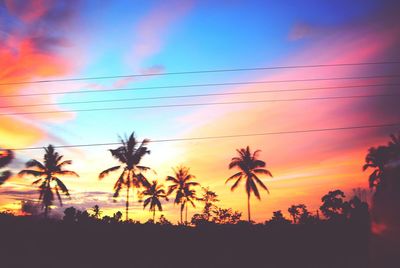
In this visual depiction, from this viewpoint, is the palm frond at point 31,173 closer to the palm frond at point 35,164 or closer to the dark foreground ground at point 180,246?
the palm frond at point 35,164

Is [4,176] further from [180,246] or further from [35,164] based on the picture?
[180,246]

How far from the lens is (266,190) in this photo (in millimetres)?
38375

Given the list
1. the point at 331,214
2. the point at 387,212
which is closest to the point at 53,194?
the point at 331,214

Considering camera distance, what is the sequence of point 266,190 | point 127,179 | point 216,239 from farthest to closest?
1. point 266,190
2. point 127,179
3. point 216,239

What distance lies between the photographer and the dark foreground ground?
15.7 metres

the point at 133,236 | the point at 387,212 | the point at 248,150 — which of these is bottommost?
the point at 133,236

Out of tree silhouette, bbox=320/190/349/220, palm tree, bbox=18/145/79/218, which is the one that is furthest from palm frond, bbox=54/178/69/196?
tree silhouette, bbox=320/190/349/220

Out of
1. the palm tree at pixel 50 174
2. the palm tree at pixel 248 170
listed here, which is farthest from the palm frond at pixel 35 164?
the palm tree at pixel 248 170

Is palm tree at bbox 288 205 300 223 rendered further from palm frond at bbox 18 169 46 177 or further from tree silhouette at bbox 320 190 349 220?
palm frond at bbox 18 169 46 177

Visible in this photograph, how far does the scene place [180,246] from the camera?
1844 cm

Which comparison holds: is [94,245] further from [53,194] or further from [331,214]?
[331,214]

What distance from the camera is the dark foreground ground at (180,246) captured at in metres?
15.7

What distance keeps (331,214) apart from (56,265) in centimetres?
3791

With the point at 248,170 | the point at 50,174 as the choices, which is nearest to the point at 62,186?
the point at 50,174
